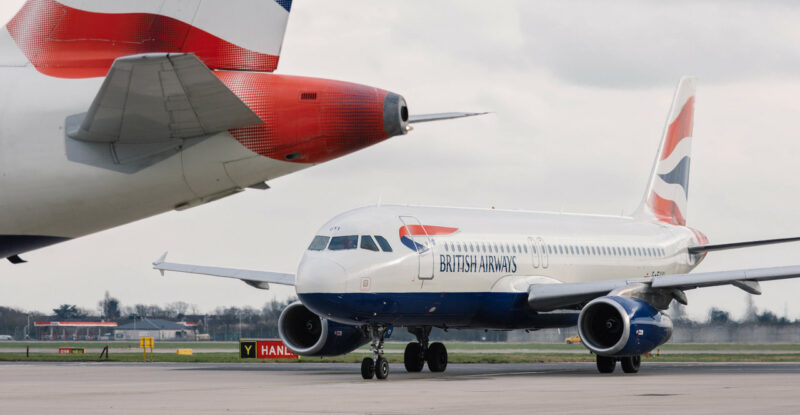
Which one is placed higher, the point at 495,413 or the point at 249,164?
the point at 249,164

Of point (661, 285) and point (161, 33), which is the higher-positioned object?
point (161, 33)

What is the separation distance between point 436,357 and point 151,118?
68.7 feet

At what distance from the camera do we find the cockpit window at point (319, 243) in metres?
23.9

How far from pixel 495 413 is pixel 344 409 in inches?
79.0

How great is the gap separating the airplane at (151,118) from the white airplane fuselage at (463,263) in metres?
14.4

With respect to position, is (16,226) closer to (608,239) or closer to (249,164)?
(249,164)

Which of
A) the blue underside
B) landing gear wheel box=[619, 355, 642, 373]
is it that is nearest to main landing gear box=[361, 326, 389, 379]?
the blue underside

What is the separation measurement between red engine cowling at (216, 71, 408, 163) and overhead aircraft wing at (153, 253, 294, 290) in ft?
72.5

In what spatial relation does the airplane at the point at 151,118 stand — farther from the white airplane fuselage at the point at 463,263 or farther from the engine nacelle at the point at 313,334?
the engine nacelle at the point at 313,334

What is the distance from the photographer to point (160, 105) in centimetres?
739

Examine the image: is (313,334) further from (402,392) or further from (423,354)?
(402,392)

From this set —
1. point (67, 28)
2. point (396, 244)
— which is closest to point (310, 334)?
point (396, 244)

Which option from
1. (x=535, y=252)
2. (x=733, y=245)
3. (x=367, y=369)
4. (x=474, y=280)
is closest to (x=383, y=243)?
(x=367, y=369)

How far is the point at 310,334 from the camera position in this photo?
2836 centimetres
